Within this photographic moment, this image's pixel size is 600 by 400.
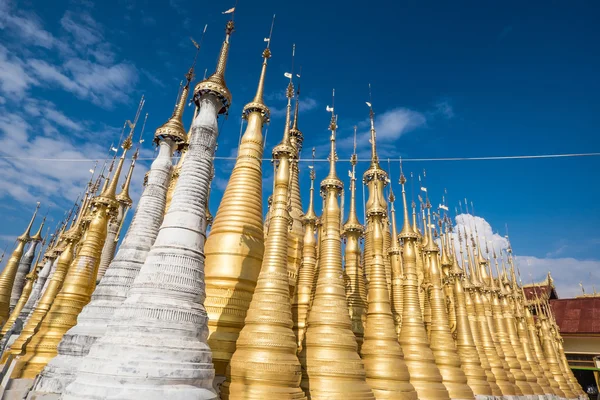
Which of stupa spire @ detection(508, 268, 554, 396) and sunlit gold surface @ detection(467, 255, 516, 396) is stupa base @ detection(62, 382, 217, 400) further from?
stupa spire @ detection(508, 268, 554, 396)

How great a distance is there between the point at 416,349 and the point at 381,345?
9.79ft

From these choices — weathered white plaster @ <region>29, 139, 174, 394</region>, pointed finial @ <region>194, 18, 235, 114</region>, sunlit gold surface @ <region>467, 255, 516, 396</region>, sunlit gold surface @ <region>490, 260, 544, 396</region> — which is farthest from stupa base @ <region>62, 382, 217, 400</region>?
sunlit gold surface @ <region>490, 260, 544, 396</region>

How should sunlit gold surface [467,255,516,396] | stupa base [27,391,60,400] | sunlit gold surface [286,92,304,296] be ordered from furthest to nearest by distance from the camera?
sunlit gold surface [467,255,516,396]
sunlit gold surface [286,92,304,296]
stupa base [27,391,60,400]

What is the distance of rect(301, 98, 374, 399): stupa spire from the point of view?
39.9 ft

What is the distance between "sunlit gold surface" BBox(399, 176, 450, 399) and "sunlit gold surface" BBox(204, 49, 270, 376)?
7.95 m

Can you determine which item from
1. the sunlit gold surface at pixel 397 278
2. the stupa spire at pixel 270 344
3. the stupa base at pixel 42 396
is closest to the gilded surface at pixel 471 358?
the sunlit gold surface at pixel 397 278

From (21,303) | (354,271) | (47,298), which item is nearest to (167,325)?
(354,271)

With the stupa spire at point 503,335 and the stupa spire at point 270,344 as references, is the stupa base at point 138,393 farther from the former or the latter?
the stupa spire at point 503,335

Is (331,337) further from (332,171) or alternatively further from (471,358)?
(471,358)

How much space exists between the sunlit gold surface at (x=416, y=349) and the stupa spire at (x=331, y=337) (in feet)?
16.7

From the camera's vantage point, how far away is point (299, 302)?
1795 centimetres

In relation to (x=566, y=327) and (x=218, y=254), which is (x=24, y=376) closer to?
Result: (x=218, y=254)

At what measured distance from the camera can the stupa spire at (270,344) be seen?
1060 centimetres

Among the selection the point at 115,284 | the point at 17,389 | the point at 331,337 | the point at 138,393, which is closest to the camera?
the point at 138,393
